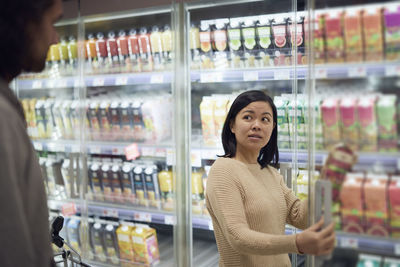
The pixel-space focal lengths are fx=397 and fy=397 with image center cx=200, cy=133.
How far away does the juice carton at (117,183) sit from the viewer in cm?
308

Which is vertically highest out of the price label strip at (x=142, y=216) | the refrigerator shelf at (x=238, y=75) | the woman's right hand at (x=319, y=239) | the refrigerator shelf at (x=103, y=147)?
the refrigerator shelf at (x=238, y=75)

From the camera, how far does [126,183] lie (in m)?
3.05

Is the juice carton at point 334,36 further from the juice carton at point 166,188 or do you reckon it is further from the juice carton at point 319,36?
the juice carton at point 166,188

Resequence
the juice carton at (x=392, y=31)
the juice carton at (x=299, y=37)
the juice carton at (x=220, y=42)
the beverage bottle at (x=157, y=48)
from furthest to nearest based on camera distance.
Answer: the beverage bottle at (x=157, y=48)
the juice carton at (x=220, y=42)
the juice carton at (x=299, y=37)
the juice carton at (x=392, y=31)

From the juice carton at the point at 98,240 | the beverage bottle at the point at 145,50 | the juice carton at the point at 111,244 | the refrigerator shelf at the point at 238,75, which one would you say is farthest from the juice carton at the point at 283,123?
the juice carton at the point at 98,240

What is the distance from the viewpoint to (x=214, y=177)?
171cm

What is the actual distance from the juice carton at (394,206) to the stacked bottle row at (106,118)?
1.91 meters

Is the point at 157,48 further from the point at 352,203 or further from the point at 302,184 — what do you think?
the point at 352,203

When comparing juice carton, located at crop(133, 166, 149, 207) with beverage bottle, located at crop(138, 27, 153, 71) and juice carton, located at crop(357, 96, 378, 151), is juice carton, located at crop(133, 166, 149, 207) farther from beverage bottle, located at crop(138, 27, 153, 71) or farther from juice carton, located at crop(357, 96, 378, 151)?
juice carton, located at crop(357, 96, 378, 151)

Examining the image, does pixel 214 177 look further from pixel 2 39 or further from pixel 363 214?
pixel 2 39

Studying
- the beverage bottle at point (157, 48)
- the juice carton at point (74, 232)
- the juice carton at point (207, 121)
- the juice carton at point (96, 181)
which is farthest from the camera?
the juice carton at point (74, 232)

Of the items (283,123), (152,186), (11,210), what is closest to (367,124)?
(11,210)

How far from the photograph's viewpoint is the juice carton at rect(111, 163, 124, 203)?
10.1ft

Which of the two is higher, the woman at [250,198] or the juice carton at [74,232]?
the woman at [250,198]
